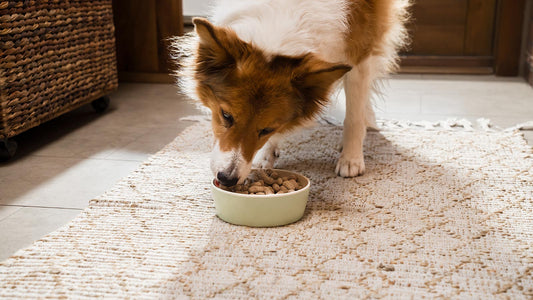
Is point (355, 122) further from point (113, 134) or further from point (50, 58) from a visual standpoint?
point (50, 58)

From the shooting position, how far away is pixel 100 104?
3.11m

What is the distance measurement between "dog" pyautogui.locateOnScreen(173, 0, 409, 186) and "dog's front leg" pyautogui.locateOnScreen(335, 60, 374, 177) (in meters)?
0.27

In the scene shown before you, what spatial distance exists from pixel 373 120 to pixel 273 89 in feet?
4.02

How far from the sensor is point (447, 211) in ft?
5.89

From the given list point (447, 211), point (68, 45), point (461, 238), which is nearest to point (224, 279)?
point (461, 238)

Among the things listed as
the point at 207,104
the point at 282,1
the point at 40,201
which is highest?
the point at 282,1

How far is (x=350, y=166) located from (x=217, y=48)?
84 centimetres

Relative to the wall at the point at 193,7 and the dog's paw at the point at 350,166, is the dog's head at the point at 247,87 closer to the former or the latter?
the dog's paw at the point at 350,166

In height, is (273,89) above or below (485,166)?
above

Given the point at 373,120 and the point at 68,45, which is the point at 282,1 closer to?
the point at 373,120

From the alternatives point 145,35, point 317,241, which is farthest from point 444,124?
point 145,35

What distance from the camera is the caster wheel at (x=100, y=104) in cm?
310

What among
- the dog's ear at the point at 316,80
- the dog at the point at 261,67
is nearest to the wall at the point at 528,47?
the dog at the point at 261,67

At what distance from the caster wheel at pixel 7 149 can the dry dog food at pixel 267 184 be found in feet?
3.56
